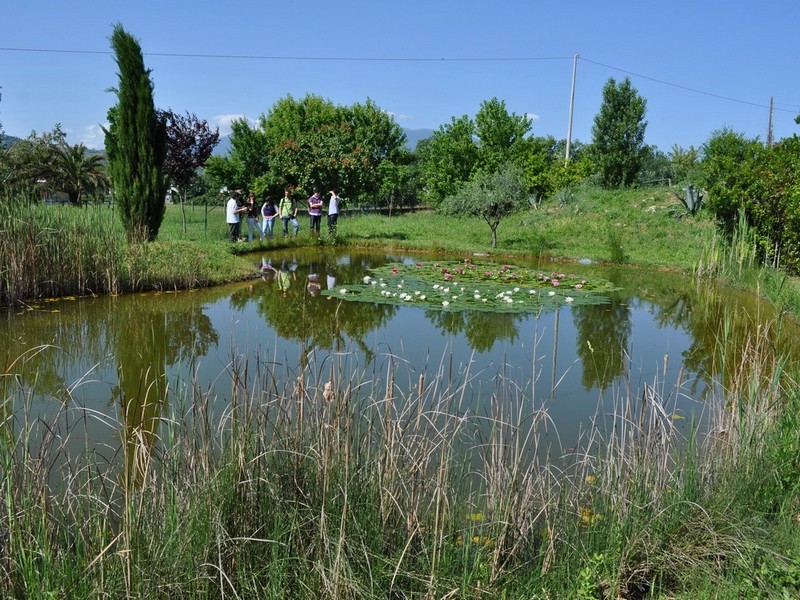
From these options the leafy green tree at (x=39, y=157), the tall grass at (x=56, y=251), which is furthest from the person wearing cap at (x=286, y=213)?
the leafy green tree at (x=39, y=157)

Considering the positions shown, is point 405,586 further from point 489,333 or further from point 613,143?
point 613,143

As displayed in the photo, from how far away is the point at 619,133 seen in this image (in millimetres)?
27734

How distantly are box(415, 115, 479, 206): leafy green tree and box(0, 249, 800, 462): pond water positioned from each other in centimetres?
2627

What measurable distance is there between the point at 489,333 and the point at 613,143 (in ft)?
75.3

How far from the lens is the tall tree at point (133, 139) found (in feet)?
40.0

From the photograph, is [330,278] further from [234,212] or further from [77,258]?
[234,212]

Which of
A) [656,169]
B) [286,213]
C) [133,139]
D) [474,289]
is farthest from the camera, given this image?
[656,169]

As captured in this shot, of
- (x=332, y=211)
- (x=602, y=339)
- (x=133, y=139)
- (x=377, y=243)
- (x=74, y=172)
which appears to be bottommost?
(x=602, y=339)

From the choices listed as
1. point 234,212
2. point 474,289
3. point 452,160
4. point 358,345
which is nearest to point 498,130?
point 452,160

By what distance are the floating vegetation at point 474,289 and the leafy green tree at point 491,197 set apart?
11.4 ft

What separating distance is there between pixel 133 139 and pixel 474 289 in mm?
6890

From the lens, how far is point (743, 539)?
8.85 feet

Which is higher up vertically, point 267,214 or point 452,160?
point 452,160

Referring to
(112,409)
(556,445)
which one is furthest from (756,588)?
(112,409)
